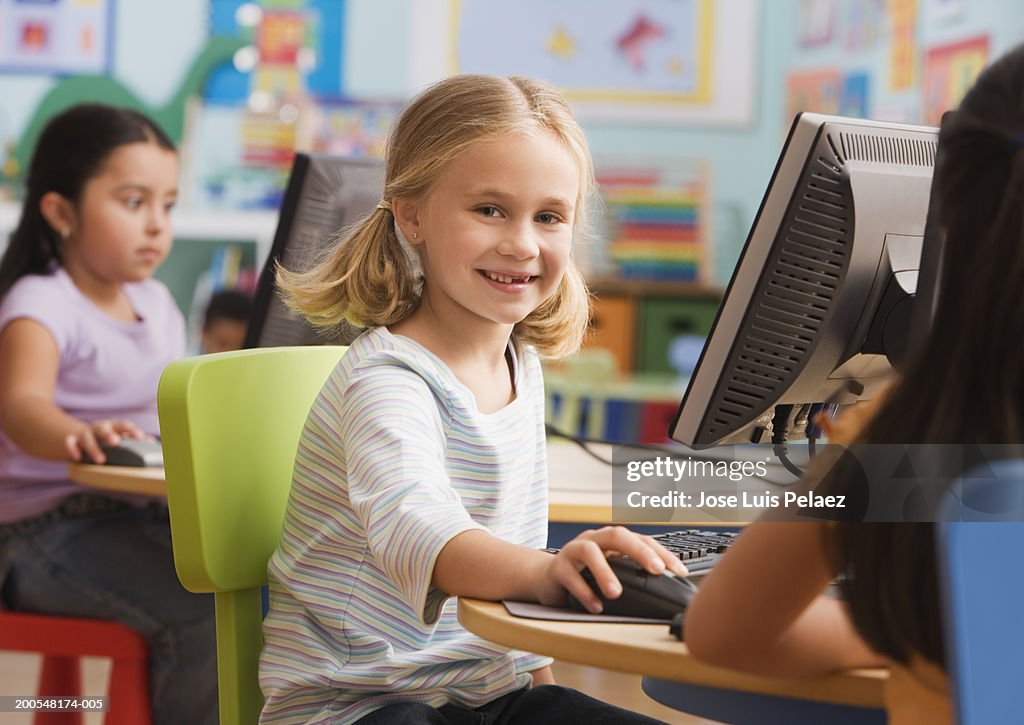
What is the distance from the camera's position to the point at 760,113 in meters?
5.07

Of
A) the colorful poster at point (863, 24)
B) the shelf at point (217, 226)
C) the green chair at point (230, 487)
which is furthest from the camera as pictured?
the colorful poster at point (863, 24)

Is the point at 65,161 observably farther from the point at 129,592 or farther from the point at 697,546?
the point at 697,546

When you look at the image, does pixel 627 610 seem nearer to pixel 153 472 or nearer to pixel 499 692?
pixel 499 692

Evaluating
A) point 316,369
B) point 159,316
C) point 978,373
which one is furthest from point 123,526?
point 978,373

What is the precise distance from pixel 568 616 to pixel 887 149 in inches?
19.0

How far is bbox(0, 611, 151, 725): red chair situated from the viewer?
1.57 m

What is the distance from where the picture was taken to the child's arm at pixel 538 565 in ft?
2.74

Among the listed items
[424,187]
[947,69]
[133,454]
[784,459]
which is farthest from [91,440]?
[947,69]

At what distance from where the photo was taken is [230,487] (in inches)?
44.6

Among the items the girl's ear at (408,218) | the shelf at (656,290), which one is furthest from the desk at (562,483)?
the shelf at (656,290)

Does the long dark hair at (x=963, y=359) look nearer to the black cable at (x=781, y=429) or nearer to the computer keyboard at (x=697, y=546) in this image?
the computer keyboard at (x=697, y=546)

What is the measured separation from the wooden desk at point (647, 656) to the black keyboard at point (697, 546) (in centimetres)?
10

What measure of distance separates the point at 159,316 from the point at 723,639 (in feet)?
5.14

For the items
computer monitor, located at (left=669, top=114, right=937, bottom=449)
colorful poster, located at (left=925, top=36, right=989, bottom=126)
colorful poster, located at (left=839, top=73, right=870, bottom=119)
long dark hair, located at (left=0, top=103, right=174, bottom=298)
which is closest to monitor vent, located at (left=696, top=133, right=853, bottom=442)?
computer monitor, located at (left=669, top=114, right=937, bottom=449)
